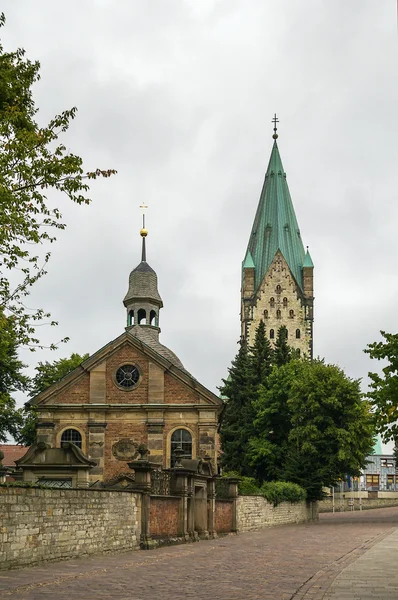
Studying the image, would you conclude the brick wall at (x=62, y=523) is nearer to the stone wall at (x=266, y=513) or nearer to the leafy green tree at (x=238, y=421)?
the stone wall at (x=266, y=513)

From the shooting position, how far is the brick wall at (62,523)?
15.1 metres

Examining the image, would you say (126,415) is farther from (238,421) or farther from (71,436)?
(238,421)

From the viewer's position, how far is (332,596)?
10.9 meters

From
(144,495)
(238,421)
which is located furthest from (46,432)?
(144,495)

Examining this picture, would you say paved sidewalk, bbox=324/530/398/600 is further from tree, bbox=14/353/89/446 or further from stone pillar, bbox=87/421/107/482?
tree, bbox=14/353/89/446

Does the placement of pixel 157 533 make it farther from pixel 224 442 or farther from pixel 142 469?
pixel 224 442

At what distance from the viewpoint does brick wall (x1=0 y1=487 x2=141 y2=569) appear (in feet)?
49.4

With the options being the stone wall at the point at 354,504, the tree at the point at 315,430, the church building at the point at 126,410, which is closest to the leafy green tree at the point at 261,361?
the tree at the point at 315,430

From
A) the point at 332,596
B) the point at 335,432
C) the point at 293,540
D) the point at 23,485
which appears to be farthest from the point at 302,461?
the point at 332,596

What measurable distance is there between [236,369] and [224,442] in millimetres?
6872

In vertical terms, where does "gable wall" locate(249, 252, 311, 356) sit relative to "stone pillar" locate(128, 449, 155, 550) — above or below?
above

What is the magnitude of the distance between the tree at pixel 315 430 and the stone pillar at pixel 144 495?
25789 millimetres

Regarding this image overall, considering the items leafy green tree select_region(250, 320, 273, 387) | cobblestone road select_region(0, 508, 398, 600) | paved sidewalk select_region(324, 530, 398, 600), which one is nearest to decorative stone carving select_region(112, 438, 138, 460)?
leafy green tree select_region(250, 320, 273, 387)

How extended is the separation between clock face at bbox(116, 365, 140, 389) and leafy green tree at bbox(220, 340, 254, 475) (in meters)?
10.2
